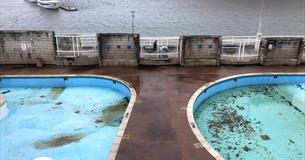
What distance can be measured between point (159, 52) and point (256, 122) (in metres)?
5.94

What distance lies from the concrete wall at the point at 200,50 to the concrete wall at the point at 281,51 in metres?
2.36

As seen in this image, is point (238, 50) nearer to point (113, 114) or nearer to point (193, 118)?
point (193, 118)

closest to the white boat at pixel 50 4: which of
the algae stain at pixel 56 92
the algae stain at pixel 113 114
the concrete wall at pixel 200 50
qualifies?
the algae stain at pixel 56 92

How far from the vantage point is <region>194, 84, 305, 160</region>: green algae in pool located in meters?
8.97

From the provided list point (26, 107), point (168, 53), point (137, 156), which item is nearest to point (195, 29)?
point (168, 53)

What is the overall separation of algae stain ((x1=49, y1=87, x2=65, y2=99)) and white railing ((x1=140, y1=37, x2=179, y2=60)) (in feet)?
13.6

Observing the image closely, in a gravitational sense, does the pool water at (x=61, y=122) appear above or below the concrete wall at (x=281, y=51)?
below

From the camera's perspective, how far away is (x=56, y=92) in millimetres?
12656

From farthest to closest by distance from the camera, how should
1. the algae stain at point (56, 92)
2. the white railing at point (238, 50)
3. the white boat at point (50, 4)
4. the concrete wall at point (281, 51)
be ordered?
the white boat at point (50, 4)
the white railing at point (238, 50)
the concrete wall at point (281, 51)
the algae stain at point (56, 92)

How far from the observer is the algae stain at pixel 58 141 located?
29.6 feet

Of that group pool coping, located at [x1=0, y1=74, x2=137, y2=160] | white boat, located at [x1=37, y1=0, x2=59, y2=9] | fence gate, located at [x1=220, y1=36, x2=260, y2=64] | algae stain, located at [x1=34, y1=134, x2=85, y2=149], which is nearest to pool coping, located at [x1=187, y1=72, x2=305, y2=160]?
fence gate, located at [x1=220, y1=36, x2=260, y2=64]

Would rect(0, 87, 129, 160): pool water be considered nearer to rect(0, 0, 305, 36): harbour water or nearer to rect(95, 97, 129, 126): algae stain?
rect(95, 97, 129, 126): algae stain

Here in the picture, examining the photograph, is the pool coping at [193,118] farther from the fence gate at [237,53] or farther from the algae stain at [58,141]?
the algae stain at [58,141]

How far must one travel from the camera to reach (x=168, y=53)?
14.5 metres
